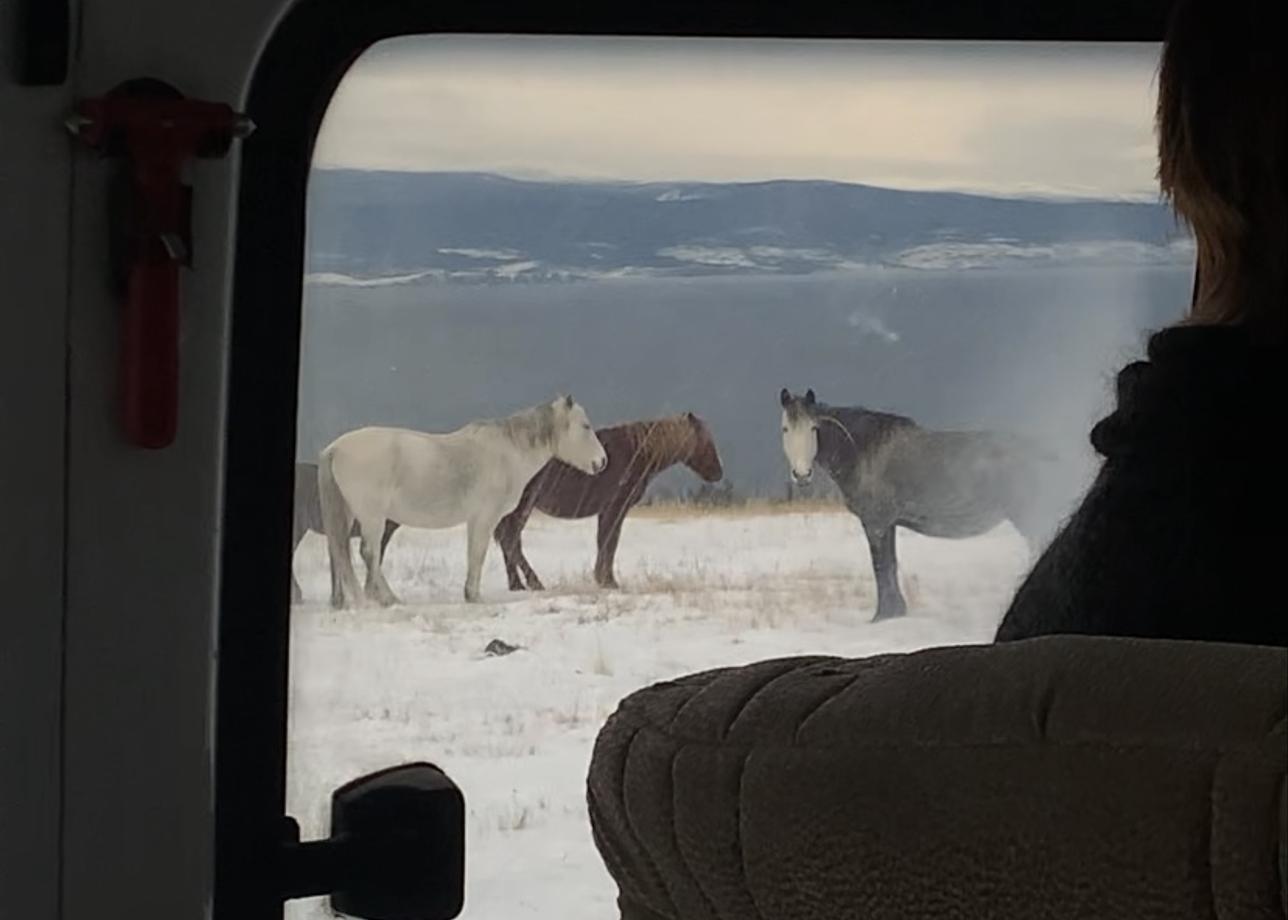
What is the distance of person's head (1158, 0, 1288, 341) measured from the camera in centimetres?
106

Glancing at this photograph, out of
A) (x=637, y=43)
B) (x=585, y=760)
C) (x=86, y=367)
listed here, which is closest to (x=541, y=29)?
(x=637, y=43)

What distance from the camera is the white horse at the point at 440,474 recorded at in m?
1.41

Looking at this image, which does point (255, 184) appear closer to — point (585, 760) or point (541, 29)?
point (541, 29)

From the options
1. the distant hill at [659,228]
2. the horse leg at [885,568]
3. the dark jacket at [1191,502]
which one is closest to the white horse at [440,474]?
the distant hill at [659,228]

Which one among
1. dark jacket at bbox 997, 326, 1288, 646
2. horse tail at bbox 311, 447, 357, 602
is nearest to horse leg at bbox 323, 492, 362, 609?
horse tail at bbox 311, 447, 357, 602

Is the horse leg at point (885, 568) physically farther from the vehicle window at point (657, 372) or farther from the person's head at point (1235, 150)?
the person's head at point (1235, 150)

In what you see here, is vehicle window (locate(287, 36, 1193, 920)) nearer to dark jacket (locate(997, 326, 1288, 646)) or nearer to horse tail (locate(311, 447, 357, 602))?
horse tail (locate(311, 447, 357, 602))

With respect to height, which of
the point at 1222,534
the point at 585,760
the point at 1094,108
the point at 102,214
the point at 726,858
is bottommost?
the point at 585,760

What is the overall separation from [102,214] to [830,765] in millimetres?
718

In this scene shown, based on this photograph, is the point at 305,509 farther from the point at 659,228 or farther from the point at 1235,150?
the point at 1235,150

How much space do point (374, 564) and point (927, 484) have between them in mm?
391

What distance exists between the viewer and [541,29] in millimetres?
1356

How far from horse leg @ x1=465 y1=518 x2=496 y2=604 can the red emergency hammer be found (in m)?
0.25

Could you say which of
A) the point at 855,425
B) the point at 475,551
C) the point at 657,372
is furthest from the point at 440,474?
the point at 855,425
